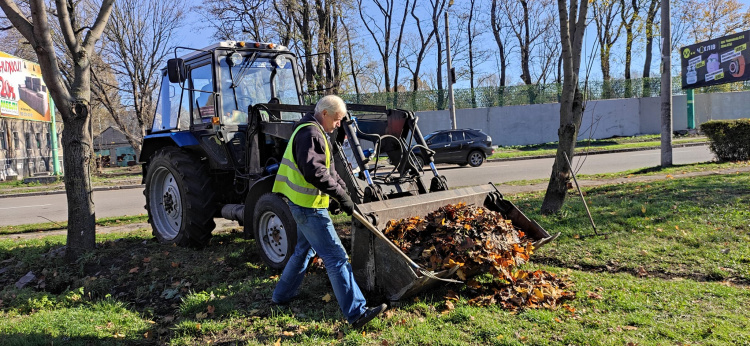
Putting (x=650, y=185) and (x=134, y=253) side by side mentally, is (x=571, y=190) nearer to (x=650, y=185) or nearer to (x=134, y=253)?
(x=650, y=185)

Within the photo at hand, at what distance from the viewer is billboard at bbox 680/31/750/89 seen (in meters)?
26.1

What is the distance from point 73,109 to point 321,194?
395 centimetres

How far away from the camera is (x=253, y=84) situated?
22.8 feet

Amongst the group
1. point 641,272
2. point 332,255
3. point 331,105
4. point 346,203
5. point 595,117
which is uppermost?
point 595,117

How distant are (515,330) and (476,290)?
2.72ft

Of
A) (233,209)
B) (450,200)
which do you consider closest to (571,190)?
(450,200)

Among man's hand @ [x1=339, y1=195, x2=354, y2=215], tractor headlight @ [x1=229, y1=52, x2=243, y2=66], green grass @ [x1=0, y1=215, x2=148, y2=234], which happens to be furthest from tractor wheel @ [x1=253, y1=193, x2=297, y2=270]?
green grass @ [x1=0, y1=215, x2=148, y2=234]

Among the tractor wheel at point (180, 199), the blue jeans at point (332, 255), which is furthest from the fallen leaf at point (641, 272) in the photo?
the tractor wheel at point (180, 199)

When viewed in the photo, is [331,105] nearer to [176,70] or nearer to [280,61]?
[176,70]

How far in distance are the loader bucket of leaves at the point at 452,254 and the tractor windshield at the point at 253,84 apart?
8.96 feet

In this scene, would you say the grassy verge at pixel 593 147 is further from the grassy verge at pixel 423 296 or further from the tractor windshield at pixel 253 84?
the tractor windshield at pixel 253 84

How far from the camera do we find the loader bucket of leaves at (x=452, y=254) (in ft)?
14.1

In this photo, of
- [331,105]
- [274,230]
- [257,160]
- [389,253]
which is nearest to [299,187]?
[331,105]

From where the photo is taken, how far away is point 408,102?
29.5 meters
